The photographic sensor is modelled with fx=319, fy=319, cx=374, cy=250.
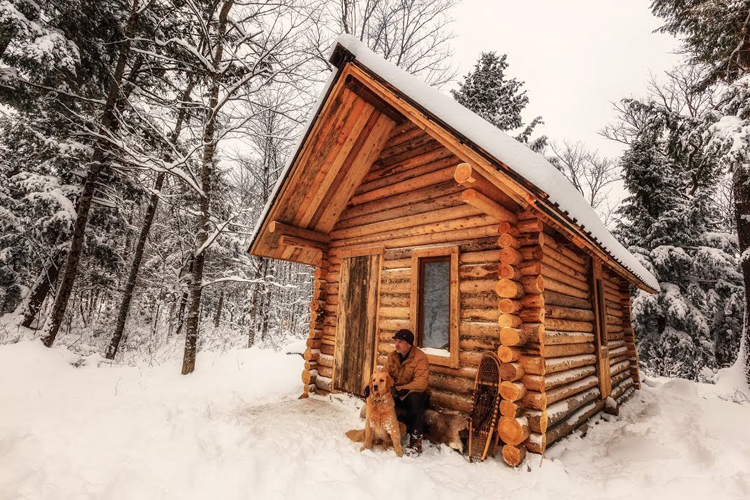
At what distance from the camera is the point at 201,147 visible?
8.25 m

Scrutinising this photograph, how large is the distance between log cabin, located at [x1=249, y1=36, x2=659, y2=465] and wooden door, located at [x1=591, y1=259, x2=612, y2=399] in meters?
0.05

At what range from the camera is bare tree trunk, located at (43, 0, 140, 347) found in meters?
8.55

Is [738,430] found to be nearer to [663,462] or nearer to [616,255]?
[663,462]

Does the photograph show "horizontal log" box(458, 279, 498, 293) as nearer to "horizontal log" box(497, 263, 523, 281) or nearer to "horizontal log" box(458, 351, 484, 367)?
"horizontal log" box(497, 263, 523, 281)

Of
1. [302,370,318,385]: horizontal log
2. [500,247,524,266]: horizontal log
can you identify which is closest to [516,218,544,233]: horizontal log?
[500,247,524,266]: horizontal log

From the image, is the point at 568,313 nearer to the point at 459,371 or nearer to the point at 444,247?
the point at 459,371

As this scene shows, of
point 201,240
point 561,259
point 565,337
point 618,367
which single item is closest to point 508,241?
point 561,259

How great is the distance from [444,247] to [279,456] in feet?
12.8

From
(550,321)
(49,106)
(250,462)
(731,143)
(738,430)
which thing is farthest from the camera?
(49,106)

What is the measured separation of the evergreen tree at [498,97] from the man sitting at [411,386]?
535 inches

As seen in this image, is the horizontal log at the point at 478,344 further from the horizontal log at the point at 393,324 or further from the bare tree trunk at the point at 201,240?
the bare tree trunk at the point at 201,240

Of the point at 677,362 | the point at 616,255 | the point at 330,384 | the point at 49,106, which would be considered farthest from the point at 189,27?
the point at 677,362

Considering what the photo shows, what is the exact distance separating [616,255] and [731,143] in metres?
3.90

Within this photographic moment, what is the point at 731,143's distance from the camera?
714 centimetres
